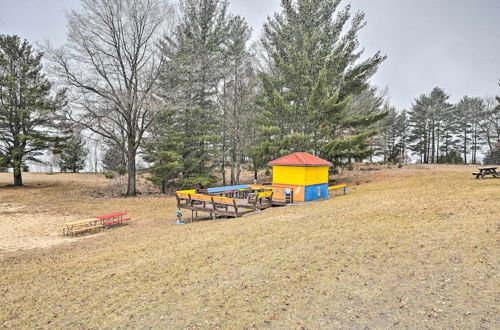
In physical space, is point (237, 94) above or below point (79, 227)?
above

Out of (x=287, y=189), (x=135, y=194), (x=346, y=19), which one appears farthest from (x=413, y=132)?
(x=135, y=194)

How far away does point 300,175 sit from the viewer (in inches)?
613

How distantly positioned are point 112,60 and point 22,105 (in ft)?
34.5

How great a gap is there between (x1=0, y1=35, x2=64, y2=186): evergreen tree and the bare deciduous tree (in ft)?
14.1

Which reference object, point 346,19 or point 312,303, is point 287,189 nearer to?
point 312,303

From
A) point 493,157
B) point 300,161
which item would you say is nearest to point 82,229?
point 300,161

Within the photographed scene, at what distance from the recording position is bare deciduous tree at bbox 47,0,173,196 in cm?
2014

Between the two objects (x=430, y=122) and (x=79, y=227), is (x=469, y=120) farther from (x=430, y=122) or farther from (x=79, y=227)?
(x=79, y=227)

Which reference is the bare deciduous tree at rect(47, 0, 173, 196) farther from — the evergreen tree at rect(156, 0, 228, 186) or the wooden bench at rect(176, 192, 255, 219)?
the wooden bench at rect(176, 192, 255, 219)

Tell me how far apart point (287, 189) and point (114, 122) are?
49.8ft

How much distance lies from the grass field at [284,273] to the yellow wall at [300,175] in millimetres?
4569

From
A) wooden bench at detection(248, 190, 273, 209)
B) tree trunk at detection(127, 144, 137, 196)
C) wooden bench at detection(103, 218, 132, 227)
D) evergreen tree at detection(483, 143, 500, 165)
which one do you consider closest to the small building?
wooden bench at detection(248, 190, 273, 209)

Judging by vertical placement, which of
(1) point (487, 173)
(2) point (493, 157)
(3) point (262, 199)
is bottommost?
(3) point (262, 199)

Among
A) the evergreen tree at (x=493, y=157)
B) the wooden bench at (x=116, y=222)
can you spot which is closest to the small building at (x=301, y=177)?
the wooden bench at (x=116, y=222)
